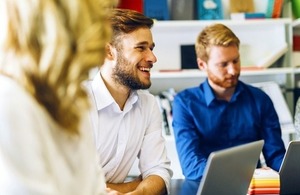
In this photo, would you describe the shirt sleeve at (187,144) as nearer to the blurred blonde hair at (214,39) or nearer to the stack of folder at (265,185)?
the blurred blonde hair at (214,39)

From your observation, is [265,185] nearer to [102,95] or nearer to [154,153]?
[154,153]

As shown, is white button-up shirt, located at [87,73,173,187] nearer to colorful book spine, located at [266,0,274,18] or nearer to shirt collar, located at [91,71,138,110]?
shirt collar, located at [91,71,138,110]

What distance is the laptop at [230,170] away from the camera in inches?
51.5

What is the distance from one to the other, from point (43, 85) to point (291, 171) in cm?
111

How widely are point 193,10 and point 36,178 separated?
97.0 inches

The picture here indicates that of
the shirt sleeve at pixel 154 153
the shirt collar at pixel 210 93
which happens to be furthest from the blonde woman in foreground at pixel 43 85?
the shirt collar at pixel 210 93

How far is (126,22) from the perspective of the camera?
206 cm

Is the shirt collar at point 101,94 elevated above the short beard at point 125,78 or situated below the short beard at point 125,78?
below

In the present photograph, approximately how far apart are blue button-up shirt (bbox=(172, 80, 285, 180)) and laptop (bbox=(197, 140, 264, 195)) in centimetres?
77

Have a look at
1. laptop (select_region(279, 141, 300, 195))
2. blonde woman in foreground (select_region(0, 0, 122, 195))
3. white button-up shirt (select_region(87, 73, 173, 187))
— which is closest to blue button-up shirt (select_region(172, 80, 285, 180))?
white button-up shirt (select_region(87, 73, 173, 187))

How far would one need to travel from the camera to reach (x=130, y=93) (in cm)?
204

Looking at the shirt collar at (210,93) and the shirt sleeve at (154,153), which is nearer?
the shirt sleeve at (154,153)

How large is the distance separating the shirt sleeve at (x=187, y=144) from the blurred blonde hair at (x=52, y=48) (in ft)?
4.12

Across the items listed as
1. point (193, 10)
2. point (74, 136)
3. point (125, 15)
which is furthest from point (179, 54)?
point (74, 136)
